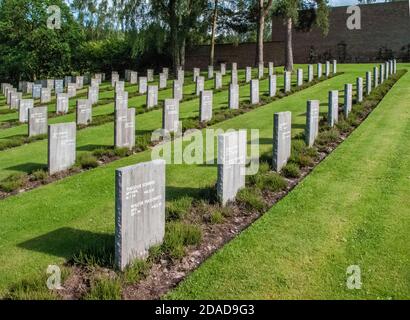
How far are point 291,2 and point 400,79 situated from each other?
8764 mm

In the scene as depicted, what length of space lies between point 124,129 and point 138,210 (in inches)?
267

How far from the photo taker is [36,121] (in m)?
15.0

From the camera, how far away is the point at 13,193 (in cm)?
915

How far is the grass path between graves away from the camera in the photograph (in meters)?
5.14

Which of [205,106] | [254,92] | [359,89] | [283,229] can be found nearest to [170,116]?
[205,106]

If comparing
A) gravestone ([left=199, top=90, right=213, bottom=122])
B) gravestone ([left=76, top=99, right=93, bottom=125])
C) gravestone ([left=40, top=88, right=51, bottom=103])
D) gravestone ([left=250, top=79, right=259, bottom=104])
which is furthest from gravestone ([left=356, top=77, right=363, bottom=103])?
gravestone ([left=40, top=88, right=51, bottom=103])

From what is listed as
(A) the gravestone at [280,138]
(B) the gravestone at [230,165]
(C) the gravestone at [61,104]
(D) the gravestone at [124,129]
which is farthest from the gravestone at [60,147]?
(C) the gravestone at [61,104]

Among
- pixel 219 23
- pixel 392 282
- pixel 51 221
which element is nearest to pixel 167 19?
pixel 219 23

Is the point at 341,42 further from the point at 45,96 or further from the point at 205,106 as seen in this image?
the point at 205,106

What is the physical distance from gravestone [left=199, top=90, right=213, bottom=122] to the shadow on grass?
943cm

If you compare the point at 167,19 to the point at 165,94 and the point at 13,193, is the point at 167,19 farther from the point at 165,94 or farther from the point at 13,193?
the point at 13,193

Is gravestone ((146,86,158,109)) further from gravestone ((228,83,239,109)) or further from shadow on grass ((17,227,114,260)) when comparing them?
shadow on grass ((17,227,114,260))

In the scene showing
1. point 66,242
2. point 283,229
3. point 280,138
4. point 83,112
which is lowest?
point 66,242

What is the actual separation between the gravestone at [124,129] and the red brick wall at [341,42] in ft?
117
